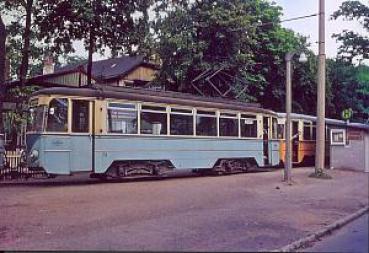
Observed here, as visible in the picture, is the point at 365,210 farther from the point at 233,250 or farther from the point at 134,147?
the point at 134,147

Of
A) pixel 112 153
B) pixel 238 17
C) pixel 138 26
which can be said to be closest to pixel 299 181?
pixel 112 153

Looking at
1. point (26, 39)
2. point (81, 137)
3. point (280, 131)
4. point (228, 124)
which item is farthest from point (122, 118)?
point (26, 39)

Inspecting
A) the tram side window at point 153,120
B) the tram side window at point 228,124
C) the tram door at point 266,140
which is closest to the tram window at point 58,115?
the tram side window at point 153,120

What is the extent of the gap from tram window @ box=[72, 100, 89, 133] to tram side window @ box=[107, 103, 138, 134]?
0.64 m

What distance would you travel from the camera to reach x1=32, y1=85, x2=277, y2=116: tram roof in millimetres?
13914

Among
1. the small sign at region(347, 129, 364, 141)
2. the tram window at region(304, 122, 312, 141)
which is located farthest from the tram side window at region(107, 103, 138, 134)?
the small sign at region(347, 129, 364, 141)

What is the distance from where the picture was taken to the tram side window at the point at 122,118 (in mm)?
14516

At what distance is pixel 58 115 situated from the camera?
13.8 m

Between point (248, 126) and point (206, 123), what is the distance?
202cm

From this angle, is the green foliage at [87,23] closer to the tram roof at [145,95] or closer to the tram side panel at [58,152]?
the tram roof at [145,95]

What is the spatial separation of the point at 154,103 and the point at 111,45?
23.5 ft

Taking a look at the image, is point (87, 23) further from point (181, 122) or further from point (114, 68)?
point (114, 68)

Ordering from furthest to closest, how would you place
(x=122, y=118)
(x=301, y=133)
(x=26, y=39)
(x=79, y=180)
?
(x=26, y=39) < (x=301, y=133) < (x=79, y=180) < (x=122, y=118)

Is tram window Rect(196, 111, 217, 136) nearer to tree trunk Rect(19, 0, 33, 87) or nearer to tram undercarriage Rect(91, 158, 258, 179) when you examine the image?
tram undercarriage Rect(91, 158, 258, 179)
